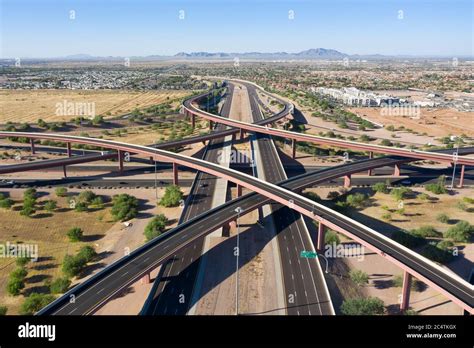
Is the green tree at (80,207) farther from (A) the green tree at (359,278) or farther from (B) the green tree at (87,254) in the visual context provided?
(A) the green tree at (359,278)

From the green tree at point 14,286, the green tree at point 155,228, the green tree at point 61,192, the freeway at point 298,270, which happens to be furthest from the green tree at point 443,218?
the green tree at point 61,192

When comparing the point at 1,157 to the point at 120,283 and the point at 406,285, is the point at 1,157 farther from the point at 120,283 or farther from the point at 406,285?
the point at 406,285

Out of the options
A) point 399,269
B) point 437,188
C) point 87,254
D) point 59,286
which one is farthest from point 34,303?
point 437,188

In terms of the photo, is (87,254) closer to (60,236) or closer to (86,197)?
(60,236)

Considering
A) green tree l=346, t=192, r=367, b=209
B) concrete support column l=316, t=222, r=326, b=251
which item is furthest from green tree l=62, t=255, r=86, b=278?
green tree l=346, t=192, r=367, b=209
